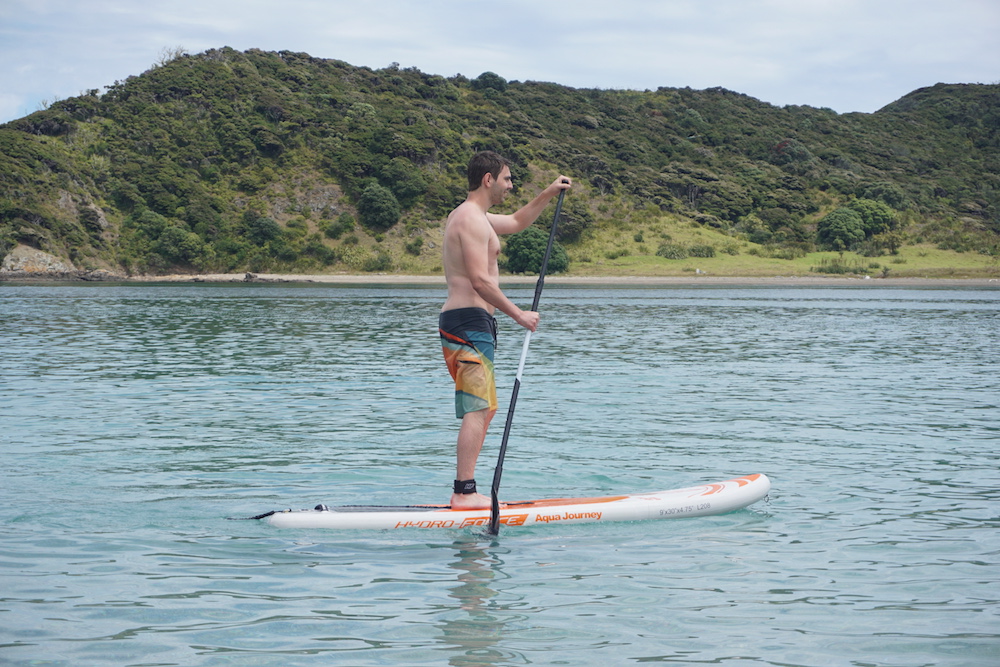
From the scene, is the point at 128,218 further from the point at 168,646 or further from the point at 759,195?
the point at 168,646

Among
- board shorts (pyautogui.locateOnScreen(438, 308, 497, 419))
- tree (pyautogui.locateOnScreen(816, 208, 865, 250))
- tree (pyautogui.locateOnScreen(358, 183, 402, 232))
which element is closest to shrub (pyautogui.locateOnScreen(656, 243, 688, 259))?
tree (pyautogui.locateOnScreen(816, 208, 865, 250))

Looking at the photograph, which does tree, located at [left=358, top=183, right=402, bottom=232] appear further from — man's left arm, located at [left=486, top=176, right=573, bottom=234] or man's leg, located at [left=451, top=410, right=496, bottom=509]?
man's leg, located at [left=451, top=410, right=496, bottom=509]

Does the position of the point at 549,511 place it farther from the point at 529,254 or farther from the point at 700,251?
the point at 700,251

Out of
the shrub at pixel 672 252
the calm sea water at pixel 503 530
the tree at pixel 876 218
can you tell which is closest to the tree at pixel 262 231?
the shrub at pixel 672 252

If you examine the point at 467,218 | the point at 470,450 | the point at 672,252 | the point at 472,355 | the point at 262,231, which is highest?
the point at 262,231

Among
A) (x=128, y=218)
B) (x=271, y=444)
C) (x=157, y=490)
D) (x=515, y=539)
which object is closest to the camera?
(x=515, y=539)

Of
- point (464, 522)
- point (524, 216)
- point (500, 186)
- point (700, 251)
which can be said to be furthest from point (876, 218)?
point (464, 522)

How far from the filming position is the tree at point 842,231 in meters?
91.8

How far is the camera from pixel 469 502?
773cm

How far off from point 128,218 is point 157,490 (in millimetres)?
84347

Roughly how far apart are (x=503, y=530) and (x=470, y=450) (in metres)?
0.68

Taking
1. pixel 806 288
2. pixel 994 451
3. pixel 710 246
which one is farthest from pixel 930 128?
pixel 994 451

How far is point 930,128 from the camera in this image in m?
147

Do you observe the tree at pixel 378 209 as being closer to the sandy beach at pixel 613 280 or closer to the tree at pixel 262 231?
the tree at pixel 262 231
